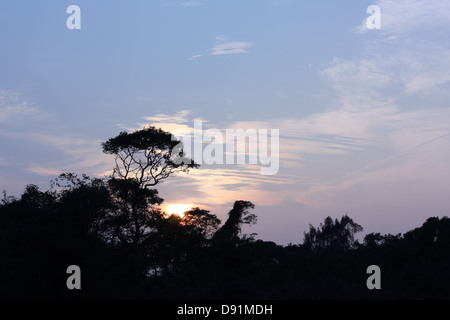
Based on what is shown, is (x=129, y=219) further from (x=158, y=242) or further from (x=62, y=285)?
(x=62, y=285)

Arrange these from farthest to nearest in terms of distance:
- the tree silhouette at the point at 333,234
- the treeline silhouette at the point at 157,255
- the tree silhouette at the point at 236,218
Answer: the tree silhouette at the point at 333,234
the tree silhouette at the point at 236,218
the treeline silhouette at the point at 157,255

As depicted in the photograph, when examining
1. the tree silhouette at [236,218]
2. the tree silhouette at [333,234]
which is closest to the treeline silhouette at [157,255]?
the tree silhouette at [236,218]

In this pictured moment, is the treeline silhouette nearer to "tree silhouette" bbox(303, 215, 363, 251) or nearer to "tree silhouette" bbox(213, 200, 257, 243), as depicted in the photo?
"tree silhouette" bbox(213, 200, 257, 243)

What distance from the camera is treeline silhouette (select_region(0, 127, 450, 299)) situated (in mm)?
27572

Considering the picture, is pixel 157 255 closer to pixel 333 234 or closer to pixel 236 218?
pixel 236 218

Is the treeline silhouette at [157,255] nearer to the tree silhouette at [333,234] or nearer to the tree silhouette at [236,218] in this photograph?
the tree silhouette at [236,218]

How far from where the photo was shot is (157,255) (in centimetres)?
3950

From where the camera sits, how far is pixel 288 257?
47.4 meters

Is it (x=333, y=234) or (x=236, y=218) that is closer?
(x=236, y=218)

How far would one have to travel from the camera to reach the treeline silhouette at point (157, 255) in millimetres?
27572

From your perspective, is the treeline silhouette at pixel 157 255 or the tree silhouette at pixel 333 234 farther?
the tree silhouette at pixel 333 234

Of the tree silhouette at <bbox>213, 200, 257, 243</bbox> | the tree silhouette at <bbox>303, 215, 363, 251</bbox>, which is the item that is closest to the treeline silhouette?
the tree silhouette at <bbox>213, 200, 257, 243</bbox>

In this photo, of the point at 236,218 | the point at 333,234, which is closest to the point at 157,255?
the point at 236,218

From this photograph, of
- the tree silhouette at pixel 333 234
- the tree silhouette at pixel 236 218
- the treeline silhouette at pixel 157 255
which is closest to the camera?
the treeline silhouette at pixel 157 255
